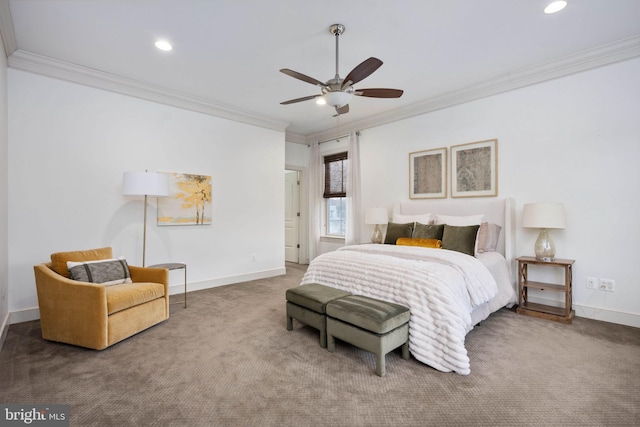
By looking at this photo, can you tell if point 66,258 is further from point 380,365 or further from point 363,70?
point 363,70

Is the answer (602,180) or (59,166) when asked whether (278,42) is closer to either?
(59,166)

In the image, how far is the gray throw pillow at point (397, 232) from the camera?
13.7ft

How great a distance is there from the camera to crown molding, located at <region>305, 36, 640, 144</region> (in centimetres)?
304

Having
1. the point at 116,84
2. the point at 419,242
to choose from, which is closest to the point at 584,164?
the point at 419,242

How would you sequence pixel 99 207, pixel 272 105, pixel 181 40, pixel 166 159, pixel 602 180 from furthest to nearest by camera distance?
pixel 272 105 → pixel 166 159 → pixel 99 207 → pixel 602 180 → pixel 181 40

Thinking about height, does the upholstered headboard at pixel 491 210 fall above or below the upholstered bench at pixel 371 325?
above

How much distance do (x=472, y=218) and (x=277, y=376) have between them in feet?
9.86

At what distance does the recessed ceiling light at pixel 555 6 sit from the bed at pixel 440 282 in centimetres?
199

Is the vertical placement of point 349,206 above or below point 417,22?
below

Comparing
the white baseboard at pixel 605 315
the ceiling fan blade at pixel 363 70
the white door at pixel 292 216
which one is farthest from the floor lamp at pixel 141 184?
the white baseboard at pixel 605 315

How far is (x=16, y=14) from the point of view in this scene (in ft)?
8.38

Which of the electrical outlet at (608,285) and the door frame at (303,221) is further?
the door frame at (303,221)

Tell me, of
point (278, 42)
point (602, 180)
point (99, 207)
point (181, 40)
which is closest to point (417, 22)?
point (278, 42)

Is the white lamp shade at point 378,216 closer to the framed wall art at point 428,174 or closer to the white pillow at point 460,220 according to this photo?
the framed wall art at point 428,174
